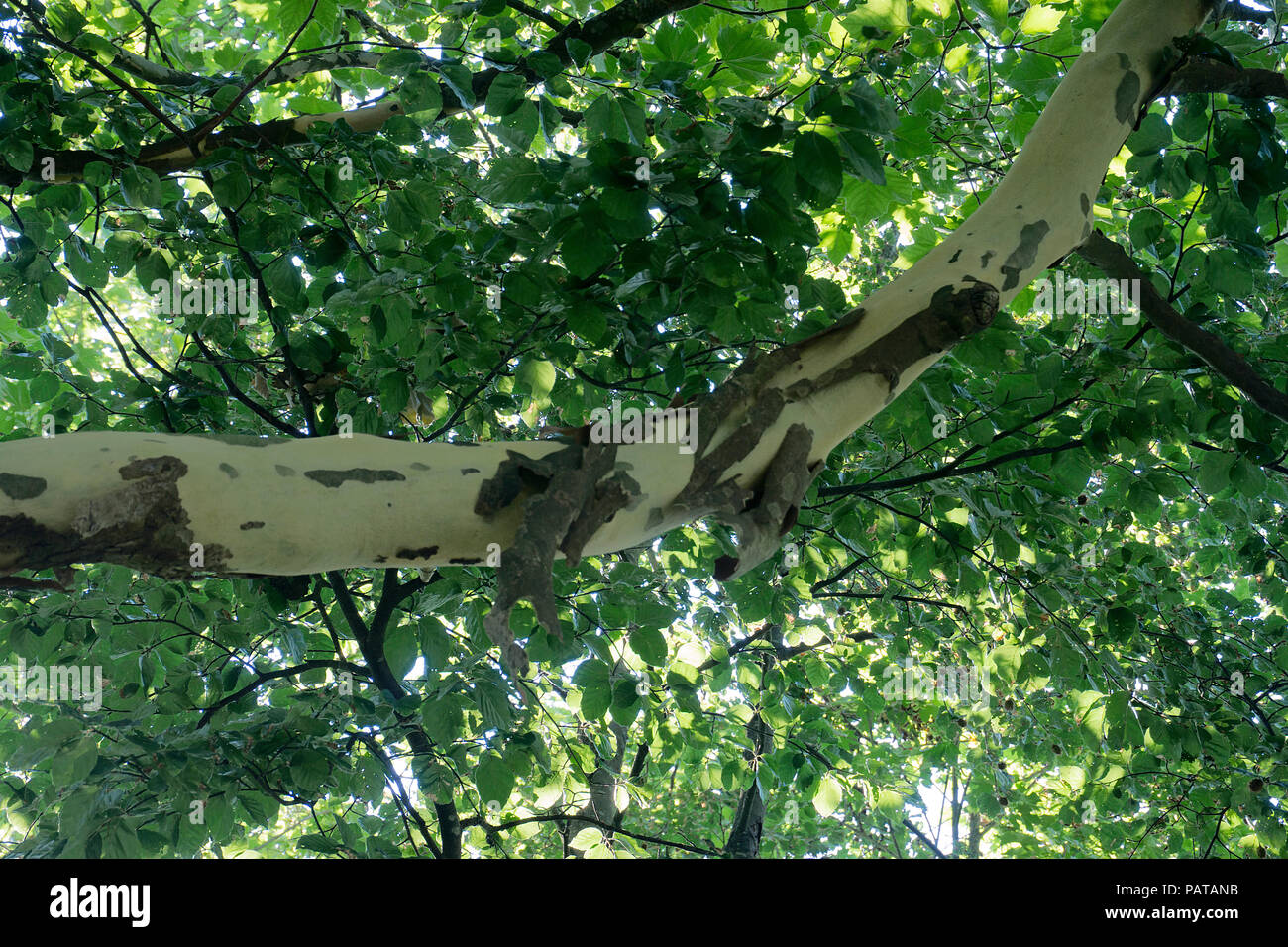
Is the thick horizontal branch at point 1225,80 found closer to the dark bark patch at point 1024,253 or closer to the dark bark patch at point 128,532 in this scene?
the dark bark patch at point 1024,253

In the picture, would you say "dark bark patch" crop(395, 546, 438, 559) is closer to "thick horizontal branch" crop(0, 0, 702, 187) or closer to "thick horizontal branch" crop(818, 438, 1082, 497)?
"thick horizontal branch" crop(0, 0, 702, 187)

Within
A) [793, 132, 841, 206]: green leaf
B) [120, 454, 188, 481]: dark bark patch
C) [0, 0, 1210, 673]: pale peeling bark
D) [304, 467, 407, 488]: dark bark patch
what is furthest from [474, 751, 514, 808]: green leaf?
[793, 132, 841, 206]: green leaf

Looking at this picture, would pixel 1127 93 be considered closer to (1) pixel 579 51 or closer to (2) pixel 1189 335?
(2) pixel 1189 335

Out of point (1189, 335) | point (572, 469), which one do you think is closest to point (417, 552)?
point (572, 469)

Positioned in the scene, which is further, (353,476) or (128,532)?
(353,476)

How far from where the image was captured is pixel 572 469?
1.73 meters

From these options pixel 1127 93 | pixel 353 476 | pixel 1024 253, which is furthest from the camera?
pixel 1127 93

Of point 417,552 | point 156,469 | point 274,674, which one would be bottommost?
point 274,674

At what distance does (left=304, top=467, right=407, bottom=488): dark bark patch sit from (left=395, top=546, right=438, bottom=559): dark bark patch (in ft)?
0.45

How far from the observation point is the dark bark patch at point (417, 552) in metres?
1.62

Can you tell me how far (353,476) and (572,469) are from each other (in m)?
0.42

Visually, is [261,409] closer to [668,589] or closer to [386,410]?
[386,410]

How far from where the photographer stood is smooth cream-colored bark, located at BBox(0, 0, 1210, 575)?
1360mm
